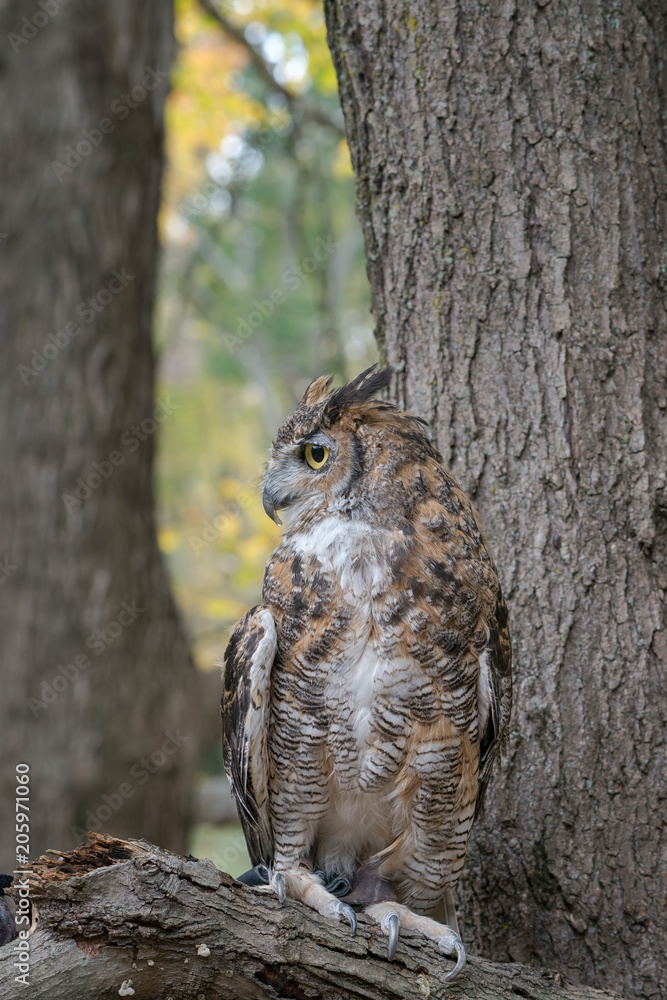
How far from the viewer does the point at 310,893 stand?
2320mm

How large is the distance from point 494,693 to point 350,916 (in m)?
0.71

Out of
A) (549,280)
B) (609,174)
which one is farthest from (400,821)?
(609,174)

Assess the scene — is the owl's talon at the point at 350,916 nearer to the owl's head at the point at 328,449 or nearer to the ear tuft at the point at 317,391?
the owl's head at the point at 328,449

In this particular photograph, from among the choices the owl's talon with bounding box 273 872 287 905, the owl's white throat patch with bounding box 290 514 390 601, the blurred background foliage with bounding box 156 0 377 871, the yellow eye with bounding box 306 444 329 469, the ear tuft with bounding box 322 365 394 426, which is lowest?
the owl's talon with bounding box 273 872 287 905

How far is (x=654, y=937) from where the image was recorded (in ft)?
8.10

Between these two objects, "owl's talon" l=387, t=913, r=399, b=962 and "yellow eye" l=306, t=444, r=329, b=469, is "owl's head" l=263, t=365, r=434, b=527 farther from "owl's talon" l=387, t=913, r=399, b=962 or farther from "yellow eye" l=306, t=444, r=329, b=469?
"owl's talon" l=387, t=913, r=399, b=962

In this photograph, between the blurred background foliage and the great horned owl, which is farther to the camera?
the blurred background foliage

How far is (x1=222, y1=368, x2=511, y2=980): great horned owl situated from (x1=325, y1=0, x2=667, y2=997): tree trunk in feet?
0.99

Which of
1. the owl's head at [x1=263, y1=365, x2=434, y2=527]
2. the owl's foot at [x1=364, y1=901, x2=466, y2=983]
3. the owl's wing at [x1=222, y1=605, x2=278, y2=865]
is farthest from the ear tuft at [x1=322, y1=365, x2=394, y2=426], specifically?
the owl's foot at [x1=364, y1=901, x2=466, y2=983]

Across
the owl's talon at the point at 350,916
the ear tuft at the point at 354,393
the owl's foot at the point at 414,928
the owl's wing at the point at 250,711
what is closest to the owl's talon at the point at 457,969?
the owl's foot at the point at 414,928

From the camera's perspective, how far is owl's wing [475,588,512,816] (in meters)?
2.38

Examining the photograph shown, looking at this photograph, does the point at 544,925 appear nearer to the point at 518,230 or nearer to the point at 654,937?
the point at 654,937

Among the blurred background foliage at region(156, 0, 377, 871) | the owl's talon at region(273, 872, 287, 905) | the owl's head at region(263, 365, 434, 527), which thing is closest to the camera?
the owl's talon at region(273, 872, 287, 905)

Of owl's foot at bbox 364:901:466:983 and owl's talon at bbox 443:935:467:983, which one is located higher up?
owl's foot at bbox 364:901:466:983
